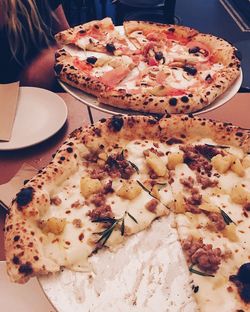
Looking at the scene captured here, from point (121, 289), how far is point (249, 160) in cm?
45

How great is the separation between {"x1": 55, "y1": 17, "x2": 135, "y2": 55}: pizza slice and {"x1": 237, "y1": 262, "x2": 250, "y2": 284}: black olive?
2.80ft

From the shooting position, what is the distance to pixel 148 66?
139cm

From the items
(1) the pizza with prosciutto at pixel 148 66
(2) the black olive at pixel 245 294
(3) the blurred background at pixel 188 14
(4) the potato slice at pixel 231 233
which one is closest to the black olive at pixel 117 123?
(1) the pizza with prosciutto at pixel 148 66

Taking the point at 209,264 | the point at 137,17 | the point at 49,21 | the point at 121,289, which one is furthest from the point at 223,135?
the point at 137,17

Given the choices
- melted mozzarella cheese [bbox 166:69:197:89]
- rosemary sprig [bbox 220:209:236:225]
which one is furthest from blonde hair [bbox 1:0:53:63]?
rosemary sprig [bbox 220:209:236:225]

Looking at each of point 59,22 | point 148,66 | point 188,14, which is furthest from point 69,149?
point 188,14

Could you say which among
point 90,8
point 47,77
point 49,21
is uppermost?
point 49,21

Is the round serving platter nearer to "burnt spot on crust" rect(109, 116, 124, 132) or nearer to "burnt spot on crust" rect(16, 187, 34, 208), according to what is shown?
"burnt spot on crust" rect(109, 116, 124, 132)

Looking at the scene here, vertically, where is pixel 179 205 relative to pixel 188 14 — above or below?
above

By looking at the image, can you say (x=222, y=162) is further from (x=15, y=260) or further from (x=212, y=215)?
(x=15, y=260)

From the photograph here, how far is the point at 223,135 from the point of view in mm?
1088

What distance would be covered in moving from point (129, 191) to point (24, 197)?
21cm

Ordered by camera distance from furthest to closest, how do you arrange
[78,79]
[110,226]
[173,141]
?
[78,79], [173,141], [110,226]

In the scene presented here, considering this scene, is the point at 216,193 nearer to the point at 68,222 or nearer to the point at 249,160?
the point at 249,160
